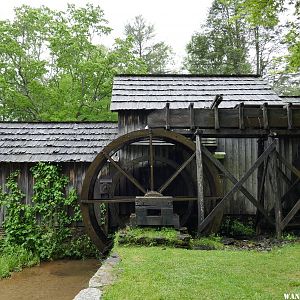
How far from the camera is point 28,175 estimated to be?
909 cm

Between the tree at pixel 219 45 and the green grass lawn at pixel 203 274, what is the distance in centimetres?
1702

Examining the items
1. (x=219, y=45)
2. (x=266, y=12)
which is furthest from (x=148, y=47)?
(x=266, y=12)

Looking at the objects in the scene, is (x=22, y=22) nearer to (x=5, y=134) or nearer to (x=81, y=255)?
(x=5, y=134)

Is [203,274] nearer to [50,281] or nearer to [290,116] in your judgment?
[50,281]

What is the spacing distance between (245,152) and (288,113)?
7.07 feet

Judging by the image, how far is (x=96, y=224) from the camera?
8586 millimetres

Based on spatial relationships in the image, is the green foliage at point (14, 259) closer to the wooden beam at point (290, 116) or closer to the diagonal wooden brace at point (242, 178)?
the diagonal wooden brace at point (242, 178)

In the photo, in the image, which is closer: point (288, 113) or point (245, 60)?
point (288, 113)

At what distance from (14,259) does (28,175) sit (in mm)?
2121

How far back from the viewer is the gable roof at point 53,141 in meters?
9.02

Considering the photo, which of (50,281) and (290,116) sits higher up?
(290,116)

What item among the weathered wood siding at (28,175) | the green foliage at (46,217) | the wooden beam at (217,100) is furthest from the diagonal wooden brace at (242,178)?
the green foliage at (46,217)

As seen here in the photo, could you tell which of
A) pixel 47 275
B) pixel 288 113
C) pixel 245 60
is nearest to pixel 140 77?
pixel 288 113

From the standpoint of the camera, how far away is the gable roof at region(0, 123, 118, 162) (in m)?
9.02
